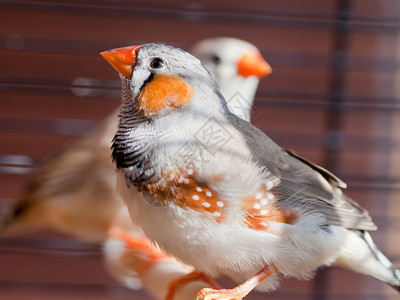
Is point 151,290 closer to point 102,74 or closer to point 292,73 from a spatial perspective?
point 102,74

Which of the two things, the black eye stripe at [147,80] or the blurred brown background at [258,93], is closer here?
the black eye stripe at [147,80]

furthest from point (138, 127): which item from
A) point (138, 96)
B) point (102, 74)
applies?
point (102, 74)

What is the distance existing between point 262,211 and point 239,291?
138mm

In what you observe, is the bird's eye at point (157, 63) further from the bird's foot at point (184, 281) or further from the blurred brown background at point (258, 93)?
the blurred brown background at point (258, 93)

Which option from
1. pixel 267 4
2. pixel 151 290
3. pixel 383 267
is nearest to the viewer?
pixel 383 267

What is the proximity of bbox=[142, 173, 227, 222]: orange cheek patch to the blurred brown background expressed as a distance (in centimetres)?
113

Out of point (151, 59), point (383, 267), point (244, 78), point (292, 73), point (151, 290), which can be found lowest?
point (151, 290)

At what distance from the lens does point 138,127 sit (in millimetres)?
653

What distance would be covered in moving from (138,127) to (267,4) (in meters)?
1.31

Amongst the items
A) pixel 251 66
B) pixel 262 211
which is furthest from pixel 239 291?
pixel 251 66

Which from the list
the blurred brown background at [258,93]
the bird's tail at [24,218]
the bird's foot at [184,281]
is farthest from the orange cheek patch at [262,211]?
the blurred brown background at [258,93]

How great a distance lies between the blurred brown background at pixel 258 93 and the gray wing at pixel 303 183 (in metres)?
0.96

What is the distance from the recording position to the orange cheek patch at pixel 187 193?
2.07 feet

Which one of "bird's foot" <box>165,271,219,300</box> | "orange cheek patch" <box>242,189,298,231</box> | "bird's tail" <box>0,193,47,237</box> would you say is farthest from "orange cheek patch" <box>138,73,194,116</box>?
"bird's tail" <box>0,193,47,237</box>
